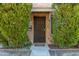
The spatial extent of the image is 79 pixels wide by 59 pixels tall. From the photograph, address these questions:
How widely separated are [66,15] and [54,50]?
2.97ft

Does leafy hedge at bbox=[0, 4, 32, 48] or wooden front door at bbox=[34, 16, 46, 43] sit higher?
leafy hedge at bbox=[0, 4, 32, 48]

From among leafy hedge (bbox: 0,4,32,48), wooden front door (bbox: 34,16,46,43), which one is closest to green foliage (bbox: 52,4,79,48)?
leafy hedge (bbox: 0,4,32,48)

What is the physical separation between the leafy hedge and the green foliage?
820 mm

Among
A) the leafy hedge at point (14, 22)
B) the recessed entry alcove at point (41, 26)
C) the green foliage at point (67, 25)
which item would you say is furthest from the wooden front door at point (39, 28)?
the leafy hedge at point (14, 22)

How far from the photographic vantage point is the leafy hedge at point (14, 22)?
439 cm

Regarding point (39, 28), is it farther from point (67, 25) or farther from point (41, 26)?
point (67, 25)

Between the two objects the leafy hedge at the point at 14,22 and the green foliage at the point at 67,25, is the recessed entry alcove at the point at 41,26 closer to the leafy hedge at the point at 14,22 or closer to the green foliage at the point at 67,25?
the green foliage at the point at 67,25

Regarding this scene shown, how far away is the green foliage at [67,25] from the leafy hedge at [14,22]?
82 cm

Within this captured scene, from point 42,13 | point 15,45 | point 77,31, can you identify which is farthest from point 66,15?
point 42,13

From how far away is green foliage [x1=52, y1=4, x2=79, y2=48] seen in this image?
4.46 m

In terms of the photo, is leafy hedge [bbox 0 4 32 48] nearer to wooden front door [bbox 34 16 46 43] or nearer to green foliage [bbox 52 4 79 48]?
green foliage [bbox 52 4 79 48]

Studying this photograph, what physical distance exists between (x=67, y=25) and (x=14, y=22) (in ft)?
4.29

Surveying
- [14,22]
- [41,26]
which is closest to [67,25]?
[14,22]

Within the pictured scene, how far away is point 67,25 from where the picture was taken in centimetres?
455
